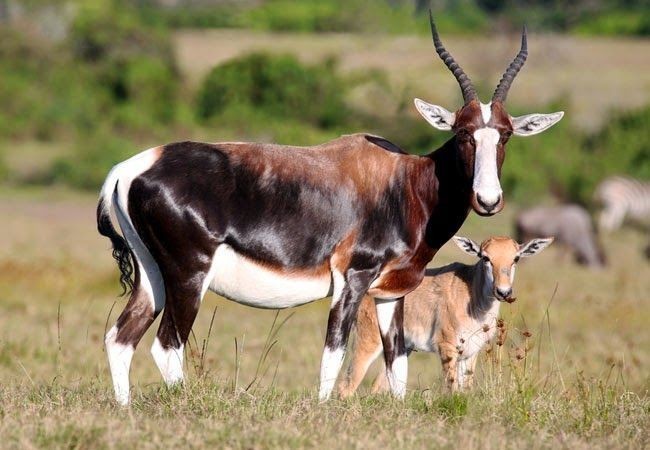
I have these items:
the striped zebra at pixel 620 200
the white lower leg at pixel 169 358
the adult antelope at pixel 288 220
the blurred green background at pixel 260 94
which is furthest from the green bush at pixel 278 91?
the white lower leg at pixel 169 358

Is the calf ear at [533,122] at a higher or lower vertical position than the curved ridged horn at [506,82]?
lower

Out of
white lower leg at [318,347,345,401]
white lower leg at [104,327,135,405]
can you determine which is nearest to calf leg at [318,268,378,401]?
white lower leg at [318,347,345,401]

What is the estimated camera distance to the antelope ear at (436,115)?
850 cm

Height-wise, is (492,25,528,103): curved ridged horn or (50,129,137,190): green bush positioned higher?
(492,25,528,103): curved ridged horn

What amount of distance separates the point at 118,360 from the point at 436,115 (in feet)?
8.53

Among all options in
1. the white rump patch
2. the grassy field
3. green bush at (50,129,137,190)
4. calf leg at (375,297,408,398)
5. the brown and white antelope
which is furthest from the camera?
green bush at (50,129,137,190)

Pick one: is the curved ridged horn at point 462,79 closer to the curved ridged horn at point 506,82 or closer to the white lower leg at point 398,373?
the curved ridged horn at point 506,82

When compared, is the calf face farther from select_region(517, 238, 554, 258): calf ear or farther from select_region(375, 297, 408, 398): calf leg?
select_region(375, 297, 408, 398): calf leg

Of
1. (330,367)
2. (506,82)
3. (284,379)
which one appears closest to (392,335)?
(330,367)

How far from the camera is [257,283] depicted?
27.1 feet

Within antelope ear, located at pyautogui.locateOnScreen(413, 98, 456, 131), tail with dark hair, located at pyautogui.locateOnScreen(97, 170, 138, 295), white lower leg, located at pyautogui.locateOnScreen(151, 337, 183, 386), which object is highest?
antelope ear, located at pyautogui.locateOnScreen(413, 98, 456, 131)

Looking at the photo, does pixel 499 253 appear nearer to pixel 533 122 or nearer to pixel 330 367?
pixel 533 122

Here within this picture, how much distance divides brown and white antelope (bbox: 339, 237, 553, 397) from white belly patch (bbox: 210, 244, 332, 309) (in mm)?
2185

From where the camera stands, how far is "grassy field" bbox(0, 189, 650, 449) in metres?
6.71
